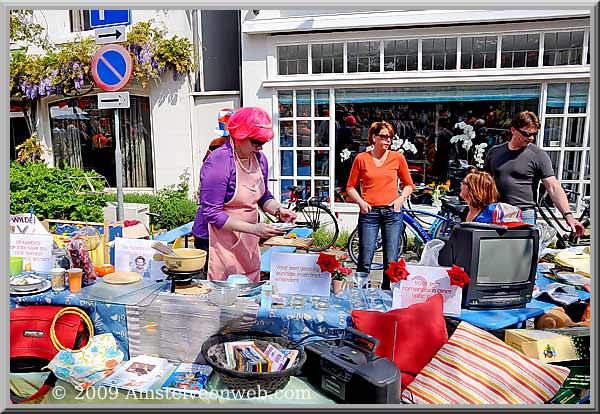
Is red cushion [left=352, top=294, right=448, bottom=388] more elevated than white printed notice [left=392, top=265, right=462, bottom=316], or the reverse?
white printed notice [left=392, top=265, right=462, bottom=316]

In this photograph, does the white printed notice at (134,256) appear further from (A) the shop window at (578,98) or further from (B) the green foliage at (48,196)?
(A) the shop window at (578,98)

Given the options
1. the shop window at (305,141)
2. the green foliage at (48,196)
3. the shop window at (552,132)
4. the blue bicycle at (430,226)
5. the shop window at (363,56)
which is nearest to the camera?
the blue bicycle at (430,226)

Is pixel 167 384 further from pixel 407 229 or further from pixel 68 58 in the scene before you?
pixel 68 58

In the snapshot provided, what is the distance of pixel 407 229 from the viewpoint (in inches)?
220

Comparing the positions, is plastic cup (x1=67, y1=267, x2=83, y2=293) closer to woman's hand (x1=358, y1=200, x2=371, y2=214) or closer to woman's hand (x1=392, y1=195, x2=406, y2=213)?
woman's hand (x1=358, y1=200, x2=371, y2=214)

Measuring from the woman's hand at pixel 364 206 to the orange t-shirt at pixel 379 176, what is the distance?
0.25ft

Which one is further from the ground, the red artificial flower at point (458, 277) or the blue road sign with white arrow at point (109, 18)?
the blue road sign with white arrow at point (109, 18)

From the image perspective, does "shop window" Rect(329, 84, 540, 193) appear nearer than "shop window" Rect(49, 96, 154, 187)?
Yes

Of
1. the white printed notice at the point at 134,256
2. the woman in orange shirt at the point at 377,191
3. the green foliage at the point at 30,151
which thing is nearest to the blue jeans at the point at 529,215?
the woman in orange shirt at the point at 377,191

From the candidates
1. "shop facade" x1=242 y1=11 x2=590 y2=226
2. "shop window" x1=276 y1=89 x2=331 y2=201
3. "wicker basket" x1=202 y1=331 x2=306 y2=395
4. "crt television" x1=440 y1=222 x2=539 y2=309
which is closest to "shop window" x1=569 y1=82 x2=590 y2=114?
"shop facade" x1=242 y1=11 x2=590 y2=226

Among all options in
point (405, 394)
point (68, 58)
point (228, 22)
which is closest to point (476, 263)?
point (405, 394)

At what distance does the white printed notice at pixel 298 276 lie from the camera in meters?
2.12

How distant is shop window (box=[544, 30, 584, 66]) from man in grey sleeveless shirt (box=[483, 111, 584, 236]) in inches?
120

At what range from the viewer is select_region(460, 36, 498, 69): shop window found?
5.54 metres
